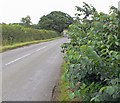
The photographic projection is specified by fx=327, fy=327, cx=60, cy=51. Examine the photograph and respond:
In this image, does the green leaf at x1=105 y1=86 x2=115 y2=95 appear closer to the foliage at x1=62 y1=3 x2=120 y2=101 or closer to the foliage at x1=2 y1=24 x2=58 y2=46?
the foliage at x1=62 y1=3 x2=120 y2=101

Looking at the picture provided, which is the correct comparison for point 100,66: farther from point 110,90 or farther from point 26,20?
point 26,20

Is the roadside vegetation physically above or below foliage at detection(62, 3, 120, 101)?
below

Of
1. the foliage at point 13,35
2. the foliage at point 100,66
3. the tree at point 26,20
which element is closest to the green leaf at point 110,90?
the foliage at point 100,66

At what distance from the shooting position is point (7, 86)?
10234 millimetres

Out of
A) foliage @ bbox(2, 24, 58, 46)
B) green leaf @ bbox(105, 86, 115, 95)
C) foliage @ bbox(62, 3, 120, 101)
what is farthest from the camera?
foliage @ bbox(2, 24, 58, 46)

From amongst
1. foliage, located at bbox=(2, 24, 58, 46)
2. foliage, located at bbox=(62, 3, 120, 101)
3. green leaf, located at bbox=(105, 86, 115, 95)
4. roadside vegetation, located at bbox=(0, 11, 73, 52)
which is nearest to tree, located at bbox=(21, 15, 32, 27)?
roadside vegetation, located at bbox=(0, 11, 73, 52)

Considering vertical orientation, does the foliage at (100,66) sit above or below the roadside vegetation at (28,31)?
above

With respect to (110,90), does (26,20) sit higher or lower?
lower

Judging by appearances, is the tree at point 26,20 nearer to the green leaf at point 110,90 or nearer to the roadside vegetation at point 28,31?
the roadside vegetation at point 28,31

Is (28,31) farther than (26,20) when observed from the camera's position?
No

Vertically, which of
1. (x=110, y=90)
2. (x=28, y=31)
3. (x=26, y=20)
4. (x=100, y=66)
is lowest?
(x=28, y=31)

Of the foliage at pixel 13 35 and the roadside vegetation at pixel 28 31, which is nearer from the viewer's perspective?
the roadside vegetation at pixel 28 31

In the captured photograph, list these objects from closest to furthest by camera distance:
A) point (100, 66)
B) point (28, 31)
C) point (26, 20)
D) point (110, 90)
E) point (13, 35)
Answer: point (110, 90) < point (100, 66) < point (13, 35) < point (28, 31) < point (26, 20)

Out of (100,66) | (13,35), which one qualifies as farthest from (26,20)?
(100,66)
